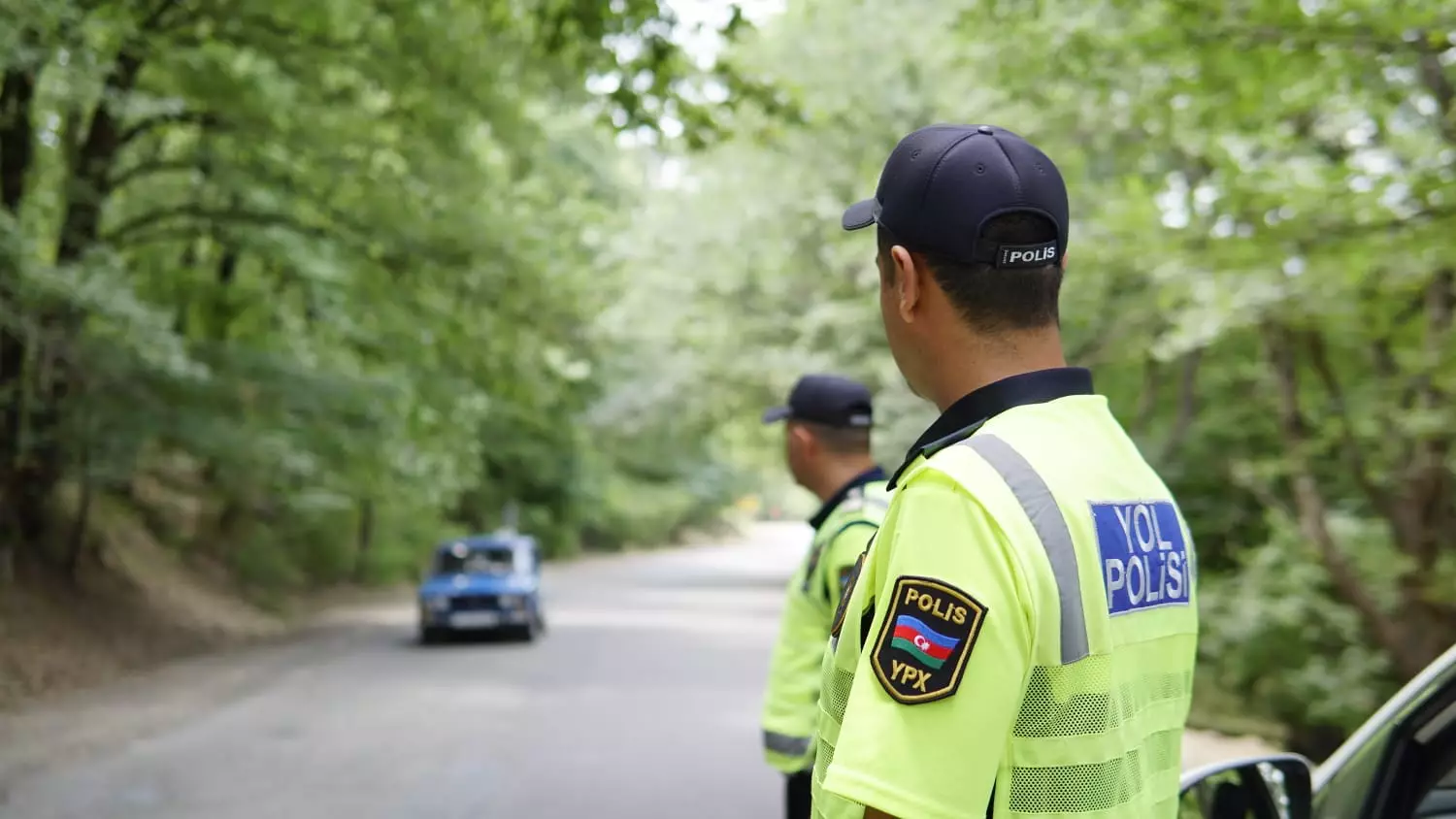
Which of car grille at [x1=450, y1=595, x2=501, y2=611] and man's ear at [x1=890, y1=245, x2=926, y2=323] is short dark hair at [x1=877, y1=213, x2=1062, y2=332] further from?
car grille at [x1=450, y1=595, x2=501, y2=611]

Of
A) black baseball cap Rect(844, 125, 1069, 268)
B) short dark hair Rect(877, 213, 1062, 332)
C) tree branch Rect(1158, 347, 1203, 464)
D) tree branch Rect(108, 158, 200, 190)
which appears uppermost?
tree branch Rect(108, 158, 200, 190)

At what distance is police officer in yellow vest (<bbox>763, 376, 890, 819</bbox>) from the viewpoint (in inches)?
138

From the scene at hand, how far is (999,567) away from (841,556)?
200 cm

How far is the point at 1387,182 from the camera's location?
714 centimetres

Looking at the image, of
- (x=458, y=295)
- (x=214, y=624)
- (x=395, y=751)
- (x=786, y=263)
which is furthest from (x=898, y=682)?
(x=786, y=263)

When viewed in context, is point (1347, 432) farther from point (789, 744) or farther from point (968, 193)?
point (968, 193)

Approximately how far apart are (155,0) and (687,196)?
18.0 metres

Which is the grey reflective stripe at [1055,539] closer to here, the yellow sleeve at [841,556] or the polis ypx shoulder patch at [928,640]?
the polis ypx shoulder patch at [928,640]

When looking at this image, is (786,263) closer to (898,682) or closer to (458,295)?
(458,295)

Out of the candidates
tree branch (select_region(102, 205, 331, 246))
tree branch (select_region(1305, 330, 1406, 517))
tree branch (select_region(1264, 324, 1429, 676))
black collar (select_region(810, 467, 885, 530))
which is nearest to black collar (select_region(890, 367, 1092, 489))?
black collar (select_region(810, 467, 885, 530))

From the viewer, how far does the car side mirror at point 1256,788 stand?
8.22ft

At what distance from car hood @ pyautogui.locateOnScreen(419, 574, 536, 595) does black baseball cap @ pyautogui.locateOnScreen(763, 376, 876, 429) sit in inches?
626

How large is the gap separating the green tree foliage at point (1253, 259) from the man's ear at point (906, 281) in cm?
554

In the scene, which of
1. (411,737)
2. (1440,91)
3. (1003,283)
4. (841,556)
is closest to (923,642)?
(1003,283)
